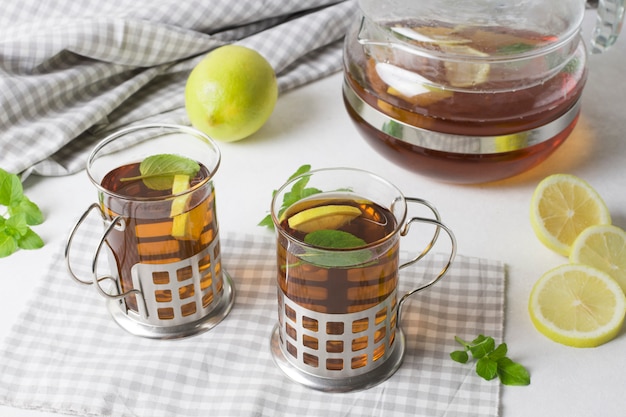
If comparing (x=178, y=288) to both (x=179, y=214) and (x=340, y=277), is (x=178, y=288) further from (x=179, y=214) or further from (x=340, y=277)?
(x=340, y=277)

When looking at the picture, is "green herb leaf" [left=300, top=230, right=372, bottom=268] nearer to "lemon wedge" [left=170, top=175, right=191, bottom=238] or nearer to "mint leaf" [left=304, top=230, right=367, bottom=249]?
"mint leaf" [left=304, top=230, right=367, bottom=249]

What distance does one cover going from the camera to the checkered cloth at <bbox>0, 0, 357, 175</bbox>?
60.8 inches

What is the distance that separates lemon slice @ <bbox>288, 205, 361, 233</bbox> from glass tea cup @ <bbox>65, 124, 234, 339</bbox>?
13cm

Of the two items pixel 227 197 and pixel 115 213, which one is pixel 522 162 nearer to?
pixel 227 197

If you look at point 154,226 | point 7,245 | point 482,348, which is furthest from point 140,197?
point 482,348

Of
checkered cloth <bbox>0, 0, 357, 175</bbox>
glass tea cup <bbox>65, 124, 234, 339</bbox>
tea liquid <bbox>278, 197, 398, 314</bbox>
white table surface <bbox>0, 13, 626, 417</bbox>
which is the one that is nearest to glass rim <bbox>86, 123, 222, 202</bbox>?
glass tea cup <bbox>65, 124, 234, 339</bbox>

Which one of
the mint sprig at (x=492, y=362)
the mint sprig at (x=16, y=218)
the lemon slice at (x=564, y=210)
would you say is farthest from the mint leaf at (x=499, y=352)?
the mint sprig at (x=16, y=218)

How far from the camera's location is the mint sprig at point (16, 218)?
134 cm

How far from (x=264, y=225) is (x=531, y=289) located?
1.32 feet

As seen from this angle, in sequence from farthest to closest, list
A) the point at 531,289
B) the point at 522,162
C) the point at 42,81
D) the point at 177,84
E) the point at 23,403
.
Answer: the point at 177,84
the point at 42,81
the point at 522,162
the point at 531,289
the point at 23,403

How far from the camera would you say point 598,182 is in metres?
1.47

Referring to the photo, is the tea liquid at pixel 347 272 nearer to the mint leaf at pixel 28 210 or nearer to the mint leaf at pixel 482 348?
the mint leaf at pixel 482 348

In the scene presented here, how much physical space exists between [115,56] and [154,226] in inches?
24.4

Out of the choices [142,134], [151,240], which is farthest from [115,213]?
[142,134]
